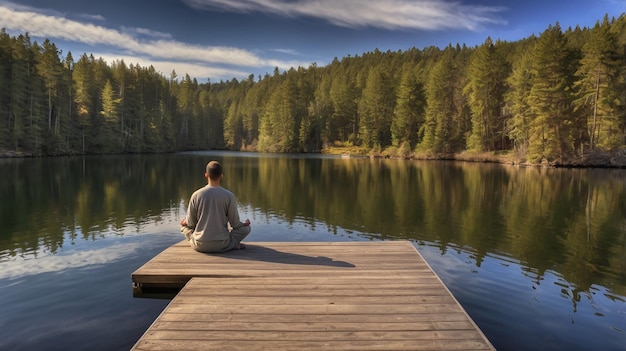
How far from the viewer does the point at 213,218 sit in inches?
302

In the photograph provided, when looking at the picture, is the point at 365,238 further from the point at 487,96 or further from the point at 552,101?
the point at 487,96

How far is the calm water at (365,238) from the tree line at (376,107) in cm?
2402


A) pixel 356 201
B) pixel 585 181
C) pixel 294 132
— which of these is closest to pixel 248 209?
pixel 356 201

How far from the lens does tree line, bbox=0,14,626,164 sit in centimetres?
4581

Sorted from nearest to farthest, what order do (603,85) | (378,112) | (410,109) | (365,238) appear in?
(365,238)
(603,85)
(410,109)
(378,112)

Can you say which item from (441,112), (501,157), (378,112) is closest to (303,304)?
(501,157)

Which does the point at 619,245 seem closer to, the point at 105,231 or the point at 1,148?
the point at 105,231

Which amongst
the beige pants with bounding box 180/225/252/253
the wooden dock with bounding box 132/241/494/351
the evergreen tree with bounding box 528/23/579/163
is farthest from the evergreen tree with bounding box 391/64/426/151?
the wooden dock with bounding box 132/241/494/351

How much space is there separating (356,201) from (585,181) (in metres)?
21.6

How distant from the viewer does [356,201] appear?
69.9 feet

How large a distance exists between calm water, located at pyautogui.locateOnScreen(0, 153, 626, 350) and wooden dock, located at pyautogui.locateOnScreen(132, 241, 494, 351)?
129cm

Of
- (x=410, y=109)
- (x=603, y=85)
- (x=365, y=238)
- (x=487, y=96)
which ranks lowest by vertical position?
(x=365, y=238)

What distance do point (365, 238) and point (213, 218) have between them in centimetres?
698

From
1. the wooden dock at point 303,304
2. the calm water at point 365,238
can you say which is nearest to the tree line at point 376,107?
the calm water at point 365,238
